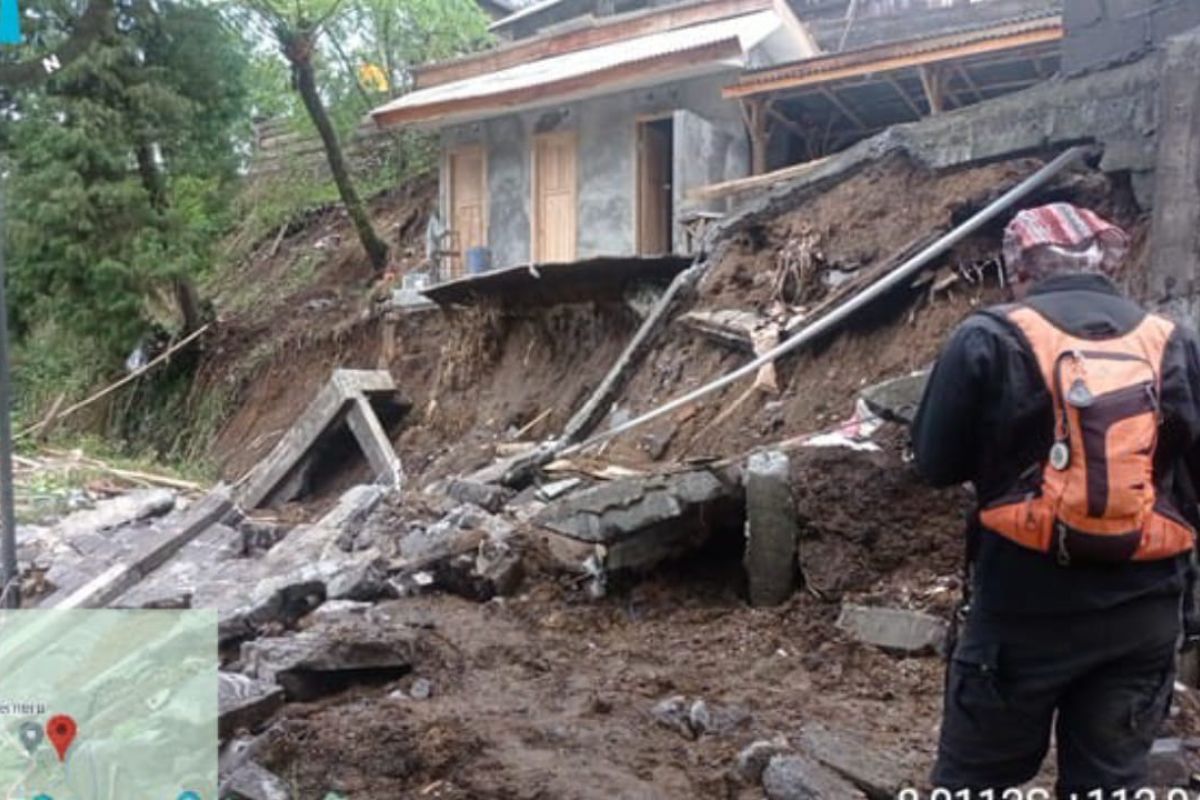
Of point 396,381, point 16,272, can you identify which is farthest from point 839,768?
point 16,272

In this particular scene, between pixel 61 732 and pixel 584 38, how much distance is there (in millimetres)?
13571

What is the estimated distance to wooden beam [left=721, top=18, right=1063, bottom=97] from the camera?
10438 mm

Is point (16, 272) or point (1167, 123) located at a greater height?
point (1167, 123)

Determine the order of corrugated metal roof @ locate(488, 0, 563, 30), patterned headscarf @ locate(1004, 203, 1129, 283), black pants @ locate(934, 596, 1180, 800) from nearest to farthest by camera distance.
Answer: black pants @ locate(934, 596, 1180, 800)
patterned headscarf @ locate(1004, 203, 1129, 283)
corrugated metal roof @ locate(488, 0, 563, 30)

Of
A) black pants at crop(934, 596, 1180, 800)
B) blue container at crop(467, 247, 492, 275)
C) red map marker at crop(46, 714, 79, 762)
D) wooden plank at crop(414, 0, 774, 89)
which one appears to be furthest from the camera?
blue container at crop(467, 247, 492, 275)

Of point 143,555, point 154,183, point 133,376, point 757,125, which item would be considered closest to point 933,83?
point 757,125

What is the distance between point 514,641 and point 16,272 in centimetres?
1217

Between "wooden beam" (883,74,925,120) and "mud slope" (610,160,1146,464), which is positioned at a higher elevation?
"wooden beam" (883,74,925,120)

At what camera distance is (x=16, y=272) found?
46.0 feet

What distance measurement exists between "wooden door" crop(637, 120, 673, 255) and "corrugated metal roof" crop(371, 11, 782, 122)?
3.33 feet

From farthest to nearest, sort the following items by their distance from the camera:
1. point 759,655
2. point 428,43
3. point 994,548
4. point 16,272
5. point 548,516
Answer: point 428,43
point 16,272
point 548,516
point 759,655
point 994,548

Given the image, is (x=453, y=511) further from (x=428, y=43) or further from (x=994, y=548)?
(x=428, y=43)

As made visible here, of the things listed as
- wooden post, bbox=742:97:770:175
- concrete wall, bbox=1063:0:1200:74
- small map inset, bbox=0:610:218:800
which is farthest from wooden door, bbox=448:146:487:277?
concrete wall, bbox=1063:0:1200:74

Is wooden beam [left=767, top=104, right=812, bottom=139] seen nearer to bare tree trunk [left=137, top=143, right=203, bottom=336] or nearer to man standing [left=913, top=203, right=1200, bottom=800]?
bare tree trunk [left=137, top=143, right=203, bottom=336]
